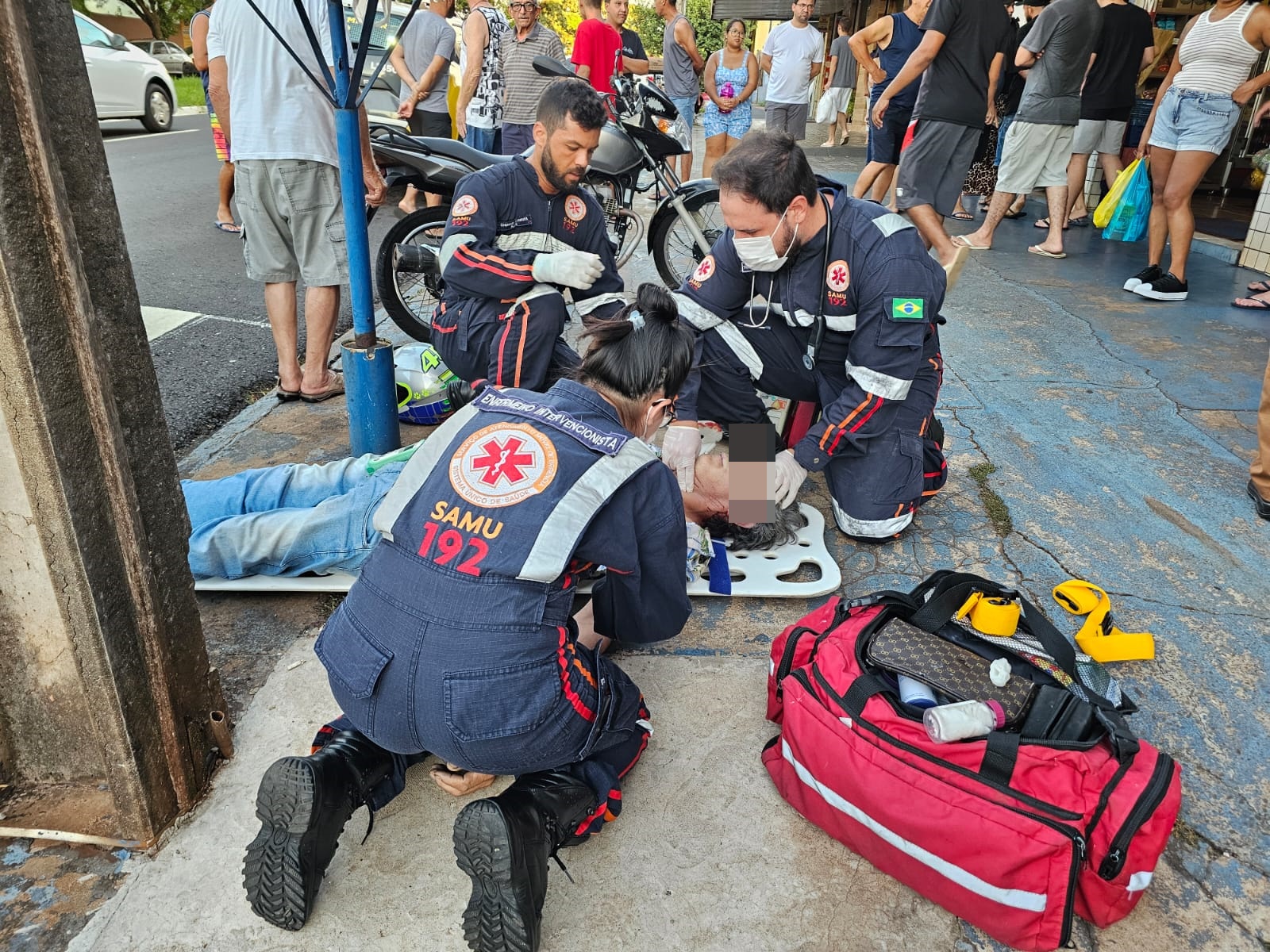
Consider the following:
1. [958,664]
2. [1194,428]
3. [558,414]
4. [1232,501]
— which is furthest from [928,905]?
[1194,428]

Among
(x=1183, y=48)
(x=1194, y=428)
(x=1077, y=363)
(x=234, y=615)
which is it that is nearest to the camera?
(x=234, y=615)

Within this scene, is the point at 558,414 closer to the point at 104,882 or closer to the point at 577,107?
the point at 104,882

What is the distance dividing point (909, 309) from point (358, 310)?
5.77ft

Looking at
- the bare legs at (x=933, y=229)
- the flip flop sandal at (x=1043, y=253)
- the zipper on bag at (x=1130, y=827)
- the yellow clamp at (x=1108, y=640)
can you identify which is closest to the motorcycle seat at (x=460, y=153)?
the bare legs at (x=933, y=229)

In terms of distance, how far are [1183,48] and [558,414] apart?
5.36 m

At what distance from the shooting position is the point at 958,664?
1707 millimetres

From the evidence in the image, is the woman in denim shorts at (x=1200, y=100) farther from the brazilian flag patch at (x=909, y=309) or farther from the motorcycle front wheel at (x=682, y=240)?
the brazilian flag patch at (x=909, y=309)

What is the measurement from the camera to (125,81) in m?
11.4

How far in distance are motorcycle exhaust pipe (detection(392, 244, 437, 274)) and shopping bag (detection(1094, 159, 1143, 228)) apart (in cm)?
482

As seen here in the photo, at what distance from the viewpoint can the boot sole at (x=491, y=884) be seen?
1.36 metres

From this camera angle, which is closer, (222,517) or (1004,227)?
(222,517)

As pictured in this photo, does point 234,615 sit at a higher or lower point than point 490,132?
lower

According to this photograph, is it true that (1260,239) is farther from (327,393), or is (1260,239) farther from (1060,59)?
(327,393)

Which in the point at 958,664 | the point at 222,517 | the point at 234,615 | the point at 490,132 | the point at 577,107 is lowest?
the point at 234,615
